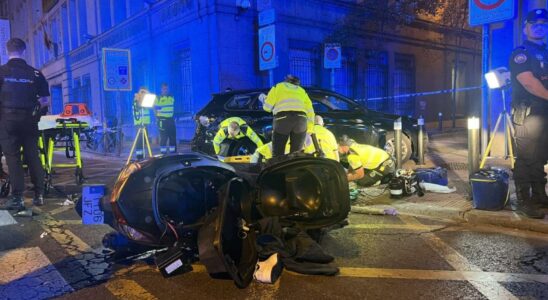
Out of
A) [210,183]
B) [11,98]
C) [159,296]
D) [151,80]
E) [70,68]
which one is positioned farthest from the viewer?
[70,68]

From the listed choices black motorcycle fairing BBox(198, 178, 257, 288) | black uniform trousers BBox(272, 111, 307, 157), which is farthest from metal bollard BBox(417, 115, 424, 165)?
black motorcycle fairing BBox(198, 178, 257, 288)

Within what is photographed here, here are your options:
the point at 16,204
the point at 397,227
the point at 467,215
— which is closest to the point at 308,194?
the point at 397,227

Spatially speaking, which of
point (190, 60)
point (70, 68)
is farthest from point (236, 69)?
point (70, 68)

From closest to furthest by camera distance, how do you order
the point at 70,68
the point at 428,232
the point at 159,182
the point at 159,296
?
Answer: the point at 159,296 < the point at 159,182 < the point at 428,232 < the point at 70,68

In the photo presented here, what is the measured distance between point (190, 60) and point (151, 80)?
10.3 feet

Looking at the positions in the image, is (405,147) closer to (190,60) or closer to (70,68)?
(190,60)

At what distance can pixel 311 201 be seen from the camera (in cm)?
414

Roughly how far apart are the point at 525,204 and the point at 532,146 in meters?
0.65

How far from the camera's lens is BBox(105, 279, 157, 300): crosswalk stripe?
3215 millimetres

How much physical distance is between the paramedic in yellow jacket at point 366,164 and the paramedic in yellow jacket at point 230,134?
163 cm

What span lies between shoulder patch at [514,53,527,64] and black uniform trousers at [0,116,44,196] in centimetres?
596

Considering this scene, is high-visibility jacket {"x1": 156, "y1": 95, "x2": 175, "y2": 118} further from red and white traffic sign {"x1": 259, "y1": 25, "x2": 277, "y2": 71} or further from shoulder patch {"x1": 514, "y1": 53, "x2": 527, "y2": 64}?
shoulder patch {"x1": 514, "y1": 53, "x2": 527, "y2": 64}

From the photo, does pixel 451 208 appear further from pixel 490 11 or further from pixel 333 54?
pixel 333 54

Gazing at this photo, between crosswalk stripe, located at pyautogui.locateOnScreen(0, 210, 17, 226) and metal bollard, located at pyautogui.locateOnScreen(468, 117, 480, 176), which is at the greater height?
metal bollard, located at pyautogui.locateOnScreen(468, 117, 480, 176)
